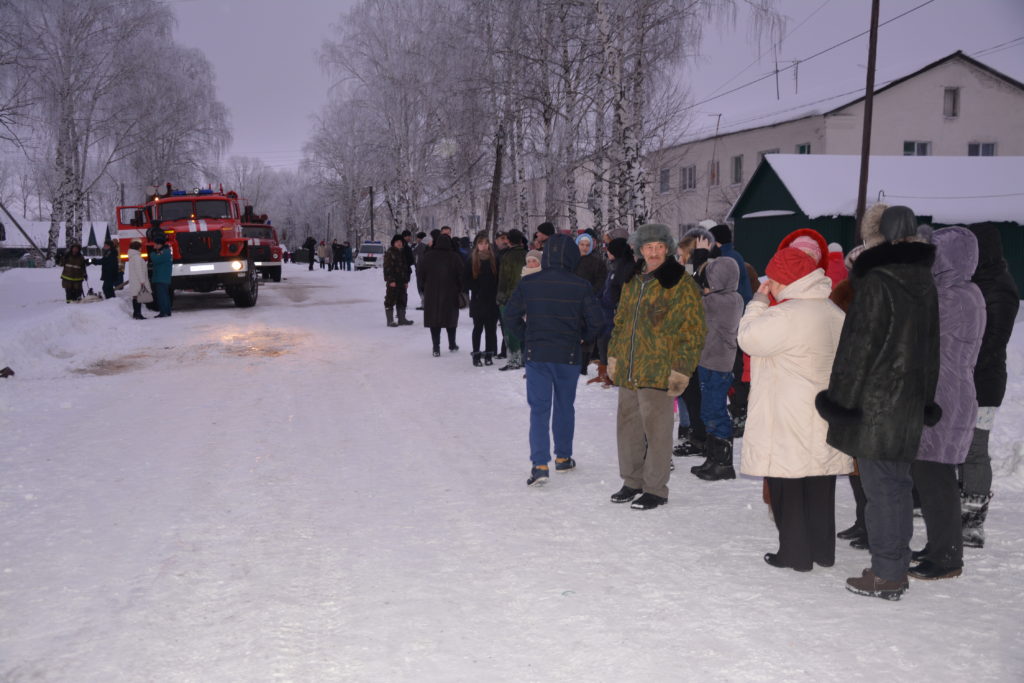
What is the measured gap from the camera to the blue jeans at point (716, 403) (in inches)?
A: 258

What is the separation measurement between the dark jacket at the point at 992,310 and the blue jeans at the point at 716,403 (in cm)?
208

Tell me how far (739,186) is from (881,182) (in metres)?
13.4

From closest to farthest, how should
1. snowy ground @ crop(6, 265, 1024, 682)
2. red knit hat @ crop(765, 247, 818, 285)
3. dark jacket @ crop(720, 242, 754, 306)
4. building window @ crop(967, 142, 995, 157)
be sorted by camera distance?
snowy ground @ crop(6, 265, 1024, 682) < red knit hat @ crop(765, 247, 818, 285) < dark jacket @ crop(720, 242, 754, 306) < building window @ crop(967, 142, 995, 157)

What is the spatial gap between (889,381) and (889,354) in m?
0.13

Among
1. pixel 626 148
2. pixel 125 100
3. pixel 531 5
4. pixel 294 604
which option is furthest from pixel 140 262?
pixel 125 100

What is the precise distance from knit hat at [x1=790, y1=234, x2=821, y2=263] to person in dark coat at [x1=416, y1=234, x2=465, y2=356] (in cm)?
865

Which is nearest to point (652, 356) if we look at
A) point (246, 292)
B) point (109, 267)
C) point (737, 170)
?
point (246, 292)

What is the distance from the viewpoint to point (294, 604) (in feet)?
13.3

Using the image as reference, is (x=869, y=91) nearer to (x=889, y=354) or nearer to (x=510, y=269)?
(x=510, y=269)

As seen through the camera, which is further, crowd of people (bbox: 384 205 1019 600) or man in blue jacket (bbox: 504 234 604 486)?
man in blue jacket (bbox: 504 234 604 486)

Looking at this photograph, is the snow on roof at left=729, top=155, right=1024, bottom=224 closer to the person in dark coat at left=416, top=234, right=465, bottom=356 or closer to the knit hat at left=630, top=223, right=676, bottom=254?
the person in dark coat at left=416, top=234, right=465, bottom=356

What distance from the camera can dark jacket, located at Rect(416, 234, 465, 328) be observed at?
12836 mm

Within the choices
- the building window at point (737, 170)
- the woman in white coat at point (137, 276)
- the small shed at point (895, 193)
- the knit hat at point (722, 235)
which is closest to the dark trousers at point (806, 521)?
the knit hat at point (722, 235)

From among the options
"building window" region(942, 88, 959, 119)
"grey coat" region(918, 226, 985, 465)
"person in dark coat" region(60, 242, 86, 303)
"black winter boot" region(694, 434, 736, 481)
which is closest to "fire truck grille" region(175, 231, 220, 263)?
"person in dark coat" region(60, 242, 86, 303)
